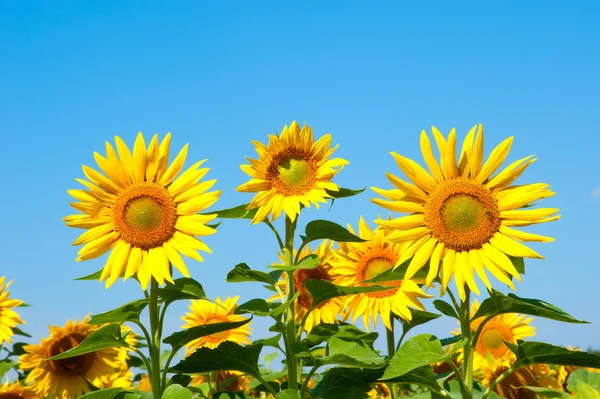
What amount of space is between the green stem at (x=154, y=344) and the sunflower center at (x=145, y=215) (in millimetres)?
280

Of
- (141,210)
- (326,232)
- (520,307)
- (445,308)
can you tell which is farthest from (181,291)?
(520,307)

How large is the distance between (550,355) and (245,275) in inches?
71.1

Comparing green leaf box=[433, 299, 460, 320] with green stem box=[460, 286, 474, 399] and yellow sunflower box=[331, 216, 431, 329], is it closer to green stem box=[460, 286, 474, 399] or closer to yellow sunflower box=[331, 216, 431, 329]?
green stem box=[460, 286, 474, 399]

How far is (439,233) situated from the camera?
4148 millimetres

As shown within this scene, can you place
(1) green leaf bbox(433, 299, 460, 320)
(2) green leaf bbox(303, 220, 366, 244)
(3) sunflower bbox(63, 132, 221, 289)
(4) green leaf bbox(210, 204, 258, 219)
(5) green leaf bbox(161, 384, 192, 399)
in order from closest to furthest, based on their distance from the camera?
(5) green leaf bbox(161, 384, 192, 399) < (1) green leaf bbox(433, 299, 460, 320) < (3) sunflower bbox(63, 132, 221, 289) < (2) green leaf bbox(303, 220, 366, 244) < (4) green leaf bbox(210, 204, 258, 219)

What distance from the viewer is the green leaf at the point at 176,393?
159 inches

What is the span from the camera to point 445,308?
427cm

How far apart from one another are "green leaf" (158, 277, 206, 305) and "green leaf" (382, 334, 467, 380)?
45.7 inches

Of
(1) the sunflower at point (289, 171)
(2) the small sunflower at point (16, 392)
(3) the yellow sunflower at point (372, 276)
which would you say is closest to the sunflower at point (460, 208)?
(1) the sunflower at point (289, 171)

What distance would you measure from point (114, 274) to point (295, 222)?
1128 mm

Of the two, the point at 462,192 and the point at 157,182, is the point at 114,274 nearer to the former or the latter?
the point at 157,182

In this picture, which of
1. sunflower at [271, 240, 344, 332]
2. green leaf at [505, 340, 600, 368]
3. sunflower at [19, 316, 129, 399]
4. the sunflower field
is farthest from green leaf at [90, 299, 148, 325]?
sunflower at [19, 316, 129, 399]

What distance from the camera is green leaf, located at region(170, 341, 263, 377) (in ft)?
14.4

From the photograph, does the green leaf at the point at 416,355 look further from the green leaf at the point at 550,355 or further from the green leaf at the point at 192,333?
the green leaf at the point at 192,333
